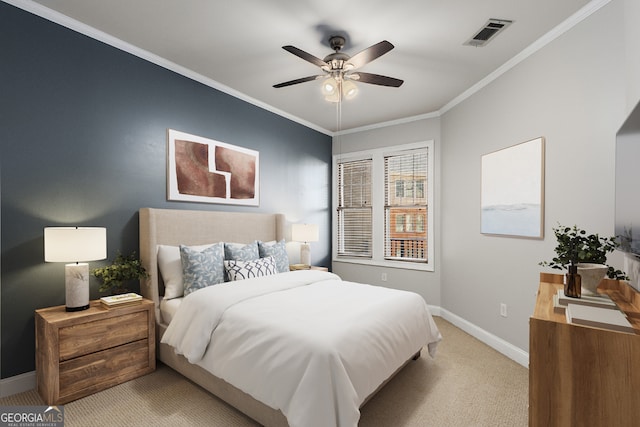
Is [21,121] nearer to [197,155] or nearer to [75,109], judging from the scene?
[75,109]

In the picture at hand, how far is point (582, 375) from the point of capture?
1121 mm

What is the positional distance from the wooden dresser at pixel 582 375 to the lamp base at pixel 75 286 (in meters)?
2.80

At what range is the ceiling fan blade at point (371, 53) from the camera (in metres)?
2.09

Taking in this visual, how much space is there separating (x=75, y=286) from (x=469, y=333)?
386 centimetres

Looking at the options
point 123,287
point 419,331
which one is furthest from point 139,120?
point 419,331

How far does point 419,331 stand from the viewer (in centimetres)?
245

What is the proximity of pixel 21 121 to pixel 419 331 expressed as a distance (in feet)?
11.2

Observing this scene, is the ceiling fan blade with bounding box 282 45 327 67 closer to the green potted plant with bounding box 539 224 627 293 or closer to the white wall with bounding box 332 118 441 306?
the green potted plant with bounding box 539 224 627 293

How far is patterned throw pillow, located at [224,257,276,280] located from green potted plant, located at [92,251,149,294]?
72cm

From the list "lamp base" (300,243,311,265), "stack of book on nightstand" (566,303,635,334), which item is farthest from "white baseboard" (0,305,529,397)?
"lamp base" (300,243,311,265)

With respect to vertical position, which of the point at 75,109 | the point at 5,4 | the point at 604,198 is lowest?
the point at 604,198

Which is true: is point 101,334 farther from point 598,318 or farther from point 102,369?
point 598,318

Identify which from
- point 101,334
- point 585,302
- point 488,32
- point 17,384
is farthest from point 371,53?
point 17,384

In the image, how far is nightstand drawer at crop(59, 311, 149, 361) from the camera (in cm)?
207
